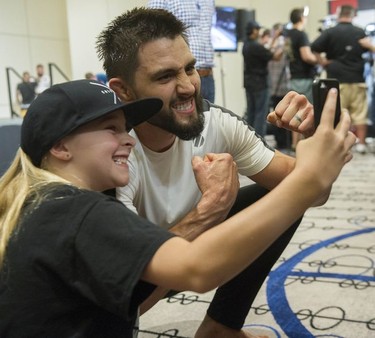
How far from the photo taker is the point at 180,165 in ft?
4.19

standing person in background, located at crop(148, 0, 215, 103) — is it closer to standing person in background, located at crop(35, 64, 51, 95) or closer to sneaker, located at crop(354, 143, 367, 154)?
sneaker, located at crop(354, 143, 367, 154)

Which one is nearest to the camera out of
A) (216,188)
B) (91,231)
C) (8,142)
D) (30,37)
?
(91,231)

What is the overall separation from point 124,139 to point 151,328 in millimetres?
780

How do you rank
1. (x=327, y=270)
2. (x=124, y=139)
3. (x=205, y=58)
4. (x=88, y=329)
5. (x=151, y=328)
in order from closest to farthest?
(x=88, y=329), (x=124, y=139), (x=151, y=328), (x=327, y=270), (x=205, y=58)

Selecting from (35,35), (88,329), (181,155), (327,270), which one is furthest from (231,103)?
(88,329)

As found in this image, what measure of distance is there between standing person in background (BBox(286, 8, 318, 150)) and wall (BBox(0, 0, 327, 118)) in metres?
3.21

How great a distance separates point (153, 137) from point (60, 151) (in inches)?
16.9

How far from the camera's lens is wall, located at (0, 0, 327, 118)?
7973 millimetres

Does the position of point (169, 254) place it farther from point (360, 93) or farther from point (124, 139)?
point (360, 93)

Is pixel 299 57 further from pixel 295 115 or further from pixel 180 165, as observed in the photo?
pixel 295 115

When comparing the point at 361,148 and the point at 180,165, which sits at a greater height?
the point at 180,165

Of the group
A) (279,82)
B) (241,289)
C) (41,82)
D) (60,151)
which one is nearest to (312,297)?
(241,289)

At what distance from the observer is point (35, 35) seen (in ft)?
28.7

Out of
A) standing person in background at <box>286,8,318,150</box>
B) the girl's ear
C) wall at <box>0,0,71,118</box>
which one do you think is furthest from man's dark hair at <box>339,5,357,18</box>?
wall at <box>0,0,71,118</box>
